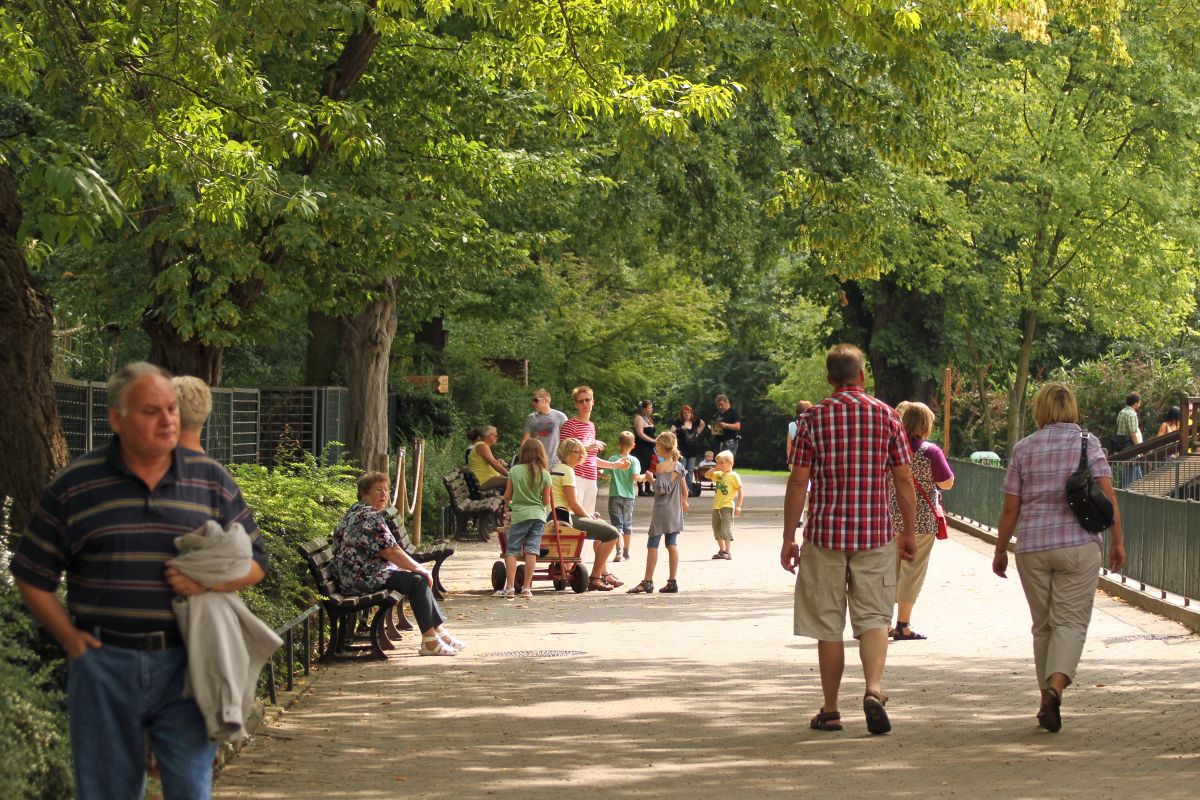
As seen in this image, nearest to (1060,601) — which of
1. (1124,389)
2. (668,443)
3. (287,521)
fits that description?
(287,521)

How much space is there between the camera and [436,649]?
12062 mm

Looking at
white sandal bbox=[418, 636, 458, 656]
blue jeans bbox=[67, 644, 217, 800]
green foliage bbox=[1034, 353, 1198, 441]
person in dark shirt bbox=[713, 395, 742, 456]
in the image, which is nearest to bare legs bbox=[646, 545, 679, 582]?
white sandal bbox=[418, 636, 458, 656]

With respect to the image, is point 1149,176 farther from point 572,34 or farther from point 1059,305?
point 572,34

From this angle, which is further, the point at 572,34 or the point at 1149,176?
the point at 1149,176

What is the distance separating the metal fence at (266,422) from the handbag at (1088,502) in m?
8.79

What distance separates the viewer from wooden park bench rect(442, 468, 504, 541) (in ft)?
77.8

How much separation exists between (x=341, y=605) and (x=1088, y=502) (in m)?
5.06

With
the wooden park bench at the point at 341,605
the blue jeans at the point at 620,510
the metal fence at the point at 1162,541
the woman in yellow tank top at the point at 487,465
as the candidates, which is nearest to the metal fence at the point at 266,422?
the woman in yellow tank top at the point at 487,465

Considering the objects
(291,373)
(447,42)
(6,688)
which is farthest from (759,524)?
(6,688)

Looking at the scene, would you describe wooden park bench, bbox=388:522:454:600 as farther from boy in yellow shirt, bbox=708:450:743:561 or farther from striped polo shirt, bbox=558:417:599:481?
boy in yellow shirt, bbox=708:450:743:561

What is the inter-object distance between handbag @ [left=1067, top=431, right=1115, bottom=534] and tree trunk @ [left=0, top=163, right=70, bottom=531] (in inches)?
Answer: 206

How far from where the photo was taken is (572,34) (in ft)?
48.1

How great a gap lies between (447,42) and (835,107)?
4.09 m

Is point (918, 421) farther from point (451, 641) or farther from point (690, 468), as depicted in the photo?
point (690, 468)
